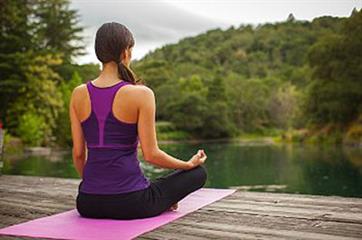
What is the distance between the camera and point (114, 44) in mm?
1674

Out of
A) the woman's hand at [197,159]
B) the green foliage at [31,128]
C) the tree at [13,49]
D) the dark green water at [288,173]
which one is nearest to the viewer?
the woman's hand at [197,159]

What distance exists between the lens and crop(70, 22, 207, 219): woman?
165cm

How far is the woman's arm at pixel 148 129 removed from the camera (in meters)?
1.64

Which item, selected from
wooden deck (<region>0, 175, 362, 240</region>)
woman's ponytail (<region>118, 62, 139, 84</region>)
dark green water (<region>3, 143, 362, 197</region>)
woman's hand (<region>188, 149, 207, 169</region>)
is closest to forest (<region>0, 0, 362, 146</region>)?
dark green water (<region>3, 143, 362, 197</region>)

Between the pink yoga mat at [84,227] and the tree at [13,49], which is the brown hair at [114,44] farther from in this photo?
the tree at [13,49]

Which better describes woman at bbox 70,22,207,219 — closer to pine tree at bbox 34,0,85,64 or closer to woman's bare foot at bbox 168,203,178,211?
woman's bare foot at bbox 168,203,178,211

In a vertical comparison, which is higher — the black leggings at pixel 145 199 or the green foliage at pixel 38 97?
the green foliage at pixel 38 97

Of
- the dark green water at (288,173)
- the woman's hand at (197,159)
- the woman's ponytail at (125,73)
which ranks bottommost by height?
the dark green water at (288,173)

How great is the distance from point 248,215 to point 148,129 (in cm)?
51

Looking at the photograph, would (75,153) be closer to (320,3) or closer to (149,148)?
(149,148)

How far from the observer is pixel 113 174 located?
165cm

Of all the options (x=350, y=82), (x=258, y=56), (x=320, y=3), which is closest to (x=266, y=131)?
(x=258, y=56)

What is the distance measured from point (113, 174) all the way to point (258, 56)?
2250cm

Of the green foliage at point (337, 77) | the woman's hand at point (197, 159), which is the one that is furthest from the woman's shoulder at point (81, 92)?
the green foliage at point (337, 77)
